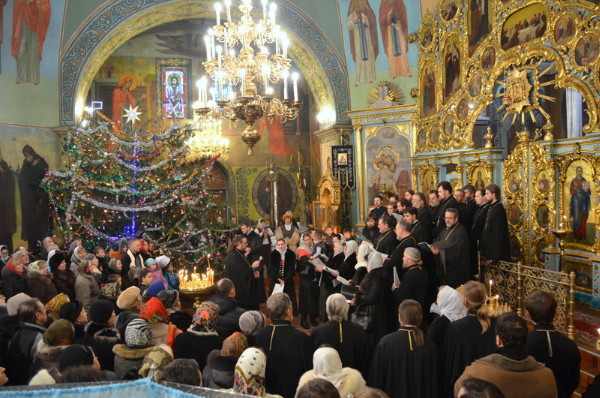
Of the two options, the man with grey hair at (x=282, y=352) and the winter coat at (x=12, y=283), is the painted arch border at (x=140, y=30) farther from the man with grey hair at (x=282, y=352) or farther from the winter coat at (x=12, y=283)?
the man with grey hair at (x=282, y=352)

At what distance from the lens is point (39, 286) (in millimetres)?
6695

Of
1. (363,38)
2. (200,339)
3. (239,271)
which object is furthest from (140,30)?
(200,339)

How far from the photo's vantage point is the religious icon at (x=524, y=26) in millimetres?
10400

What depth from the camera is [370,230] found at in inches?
428

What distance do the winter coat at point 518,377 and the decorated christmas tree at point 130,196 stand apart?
9831mm

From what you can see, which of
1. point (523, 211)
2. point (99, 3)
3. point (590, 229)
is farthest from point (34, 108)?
point (590, 229)

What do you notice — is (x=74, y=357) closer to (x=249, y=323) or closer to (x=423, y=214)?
(x=249, y=323)

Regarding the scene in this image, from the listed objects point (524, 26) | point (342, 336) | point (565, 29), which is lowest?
point (342, 336)

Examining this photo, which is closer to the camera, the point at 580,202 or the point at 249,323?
the point at 249,323

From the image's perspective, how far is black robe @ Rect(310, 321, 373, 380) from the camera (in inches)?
177

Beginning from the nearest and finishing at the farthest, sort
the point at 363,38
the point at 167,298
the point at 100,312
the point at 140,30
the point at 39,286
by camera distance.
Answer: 1. the point at 100,312
2. the point at 167,298
3. the point at 39,286
4. the point at 363,38
5. the point at 140,30

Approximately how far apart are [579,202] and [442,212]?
8.81 feet

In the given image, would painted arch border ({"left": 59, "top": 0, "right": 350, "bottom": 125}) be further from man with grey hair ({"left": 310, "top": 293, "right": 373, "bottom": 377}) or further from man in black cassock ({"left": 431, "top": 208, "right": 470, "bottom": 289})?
man with grey hair ({"left": 310, "top": 293, "right": 373, "bottom": 377})

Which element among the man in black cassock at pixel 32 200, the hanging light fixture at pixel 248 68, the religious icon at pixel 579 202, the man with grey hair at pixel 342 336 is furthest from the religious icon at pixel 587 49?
the man in black cassock at pixel 32 200
